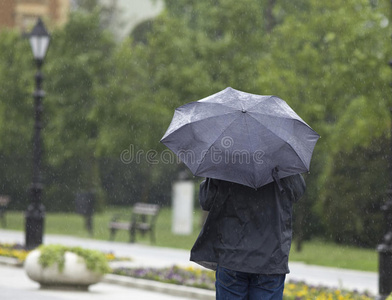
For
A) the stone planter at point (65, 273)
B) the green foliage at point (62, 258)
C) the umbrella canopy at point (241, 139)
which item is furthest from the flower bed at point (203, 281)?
the umbrella canopy at point (241, 139)

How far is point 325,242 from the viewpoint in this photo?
2377 cm

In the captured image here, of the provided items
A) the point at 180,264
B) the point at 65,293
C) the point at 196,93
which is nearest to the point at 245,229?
the point at 65,293

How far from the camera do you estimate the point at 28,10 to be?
50969mm

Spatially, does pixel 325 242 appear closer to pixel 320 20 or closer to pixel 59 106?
pixel 320 20

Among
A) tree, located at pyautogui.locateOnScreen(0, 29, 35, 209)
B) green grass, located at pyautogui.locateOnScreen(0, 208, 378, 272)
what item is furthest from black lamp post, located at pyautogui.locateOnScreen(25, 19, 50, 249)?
tree, located at pyautogui.locateOnScreen(0, 29, 35, 209)

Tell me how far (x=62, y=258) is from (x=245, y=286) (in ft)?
21.4

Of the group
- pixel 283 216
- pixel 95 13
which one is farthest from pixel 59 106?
pixel 283 216

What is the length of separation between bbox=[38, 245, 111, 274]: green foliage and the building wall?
39.7 meters

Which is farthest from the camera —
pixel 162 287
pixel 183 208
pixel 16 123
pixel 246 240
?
pixel 16 123

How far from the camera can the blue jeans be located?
5.56 metres

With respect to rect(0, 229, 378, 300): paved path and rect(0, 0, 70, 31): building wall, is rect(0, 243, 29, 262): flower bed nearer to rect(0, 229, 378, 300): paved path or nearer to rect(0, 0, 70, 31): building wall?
rect(0, 229, 378, 300): paved path

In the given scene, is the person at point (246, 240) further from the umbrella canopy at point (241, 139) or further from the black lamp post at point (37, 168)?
the black lamp post at point (37, 168)

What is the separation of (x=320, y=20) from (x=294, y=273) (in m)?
9.45

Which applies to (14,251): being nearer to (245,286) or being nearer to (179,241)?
(179,241)
